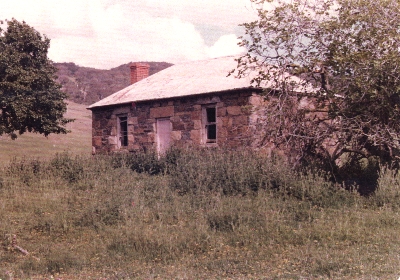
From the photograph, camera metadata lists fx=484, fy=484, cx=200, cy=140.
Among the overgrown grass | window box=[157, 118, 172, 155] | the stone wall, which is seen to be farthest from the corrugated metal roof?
the overgrown grass

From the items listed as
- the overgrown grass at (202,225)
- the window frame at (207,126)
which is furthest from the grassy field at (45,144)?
the overgrown grass at (202,225)

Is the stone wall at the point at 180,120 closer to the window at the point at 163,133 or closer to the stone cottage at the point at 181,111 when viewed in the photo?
the stone cottage at the point at 181,111

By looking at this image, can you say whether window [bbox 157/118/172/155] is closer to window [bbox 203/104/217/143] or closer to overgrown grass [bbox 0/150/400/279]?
window [bbox 203/104/217/143]

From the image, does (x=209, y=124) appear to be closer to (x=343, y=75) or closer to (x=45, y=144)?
(x=343, y=75)

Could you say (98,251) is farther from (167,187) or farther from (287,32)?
(287,32)

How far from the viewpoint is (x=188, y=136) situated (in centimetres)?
1788

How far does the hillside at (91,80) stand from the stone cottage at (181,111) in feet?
171

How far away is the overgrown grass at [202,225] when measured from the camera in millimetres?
7449

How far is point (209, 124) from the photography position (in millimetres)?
17344

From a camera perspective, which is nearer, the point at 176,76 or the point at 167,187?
the point at 167,187

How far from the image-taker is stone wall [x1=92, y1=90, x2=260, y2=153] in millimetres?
16141

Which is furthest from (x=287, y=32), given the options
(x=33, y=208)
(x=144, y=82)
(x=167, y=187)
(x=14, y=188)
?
(x=144, y=82)

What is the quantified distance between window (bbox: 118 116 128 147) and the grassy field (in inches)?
323

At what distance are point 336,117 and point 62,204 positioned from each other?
723 cm
